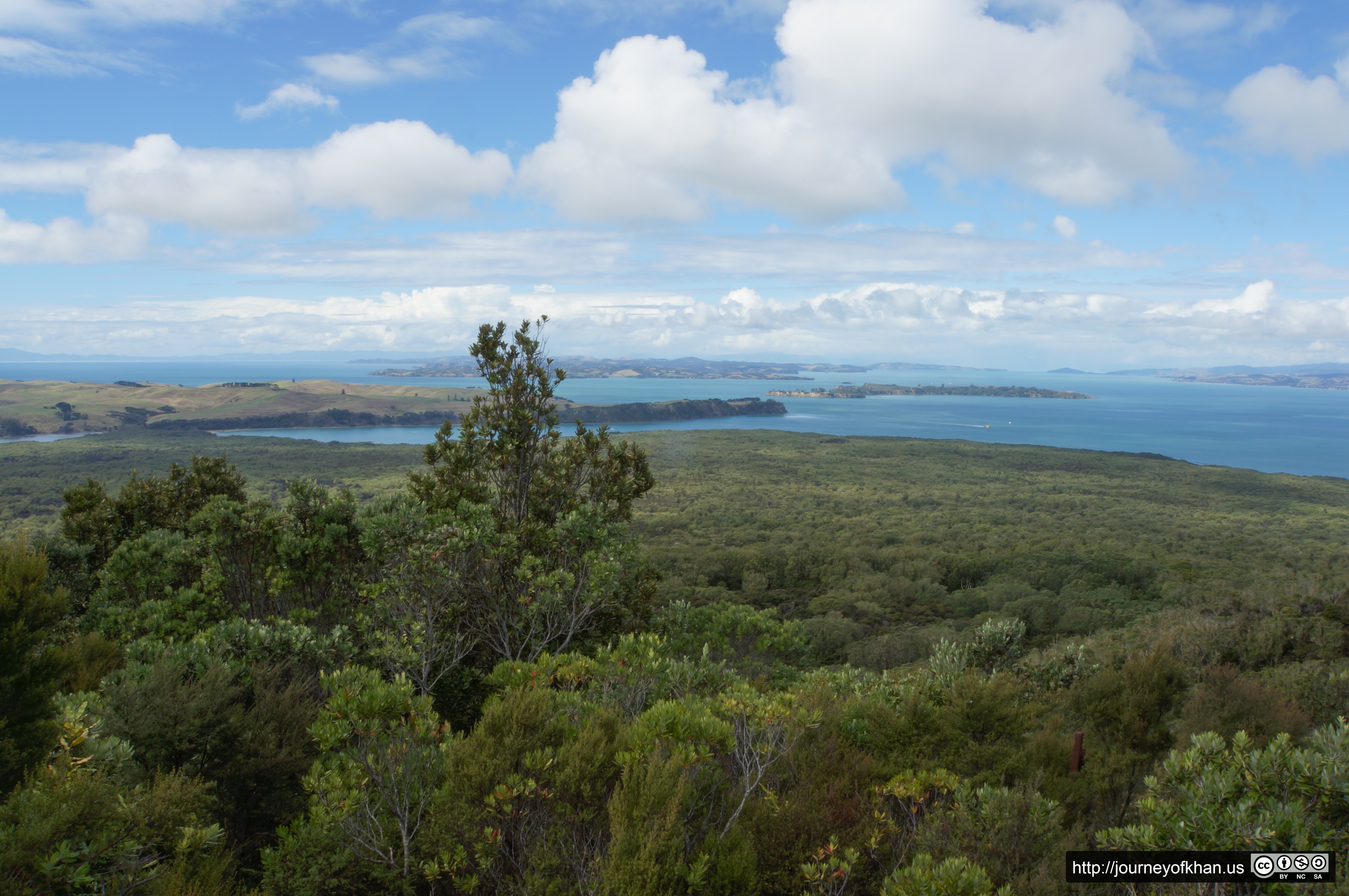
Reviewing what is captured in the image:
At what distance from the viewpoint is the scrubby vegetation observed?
432 centimetres

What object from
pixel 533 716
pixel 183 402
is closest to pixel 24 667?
pixel 533 716

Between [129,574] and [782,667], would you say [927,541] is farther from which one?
[129,574]

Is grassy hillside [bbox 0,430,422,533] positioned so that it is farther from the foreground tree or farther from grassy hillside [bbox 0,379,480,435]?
the foreground tree

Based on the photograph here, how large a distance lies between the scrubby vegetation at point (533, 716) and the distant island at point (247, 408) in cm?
8970

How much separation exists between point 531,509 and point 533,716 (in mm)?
5737

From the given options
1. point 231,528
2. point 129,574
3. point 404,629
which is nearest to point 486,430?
point 404,629

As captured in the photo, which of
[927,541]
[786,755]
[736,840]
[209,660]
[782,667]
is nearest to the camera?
[736,840]

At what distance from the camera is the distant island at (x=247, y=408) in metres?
110

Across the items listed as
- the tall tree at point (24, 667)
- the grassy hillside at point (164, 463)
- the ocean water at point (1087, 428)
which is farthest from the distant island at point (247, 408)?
the tall tree at point (24, 667)

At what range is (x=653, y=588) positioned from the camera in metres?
10.5

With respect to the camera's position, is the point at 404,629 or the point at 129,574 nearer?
the point at 404,629

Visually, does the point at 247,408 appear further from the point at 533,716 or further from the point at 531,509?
the point at 533,716

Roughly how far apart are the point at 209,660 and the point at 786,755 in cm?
603

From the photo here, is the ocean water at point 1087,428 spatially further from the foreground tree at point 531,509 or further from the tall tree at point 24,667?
the tall tree at point 24,667
